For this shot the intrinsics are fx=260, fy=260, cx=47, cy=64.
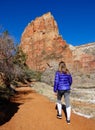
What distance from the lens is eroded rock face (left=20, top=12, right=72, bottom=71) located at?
3164 inches

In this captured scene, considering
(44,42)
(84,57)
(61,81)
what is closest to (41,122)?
(61,81)

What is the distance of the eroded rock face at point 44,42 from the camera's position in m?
80.4

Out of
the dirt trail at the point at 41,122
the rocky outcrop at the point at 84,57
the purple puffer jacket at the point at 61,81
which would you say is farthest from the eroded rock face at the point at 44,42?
the purple puffer jacket at the point at 61,81

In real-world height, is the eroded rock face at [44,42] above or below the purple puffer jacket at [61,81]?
above

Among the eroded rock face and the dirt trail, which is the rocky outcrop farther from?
the dirt trail

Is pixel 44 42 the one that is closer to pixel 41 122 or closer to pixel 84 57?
pixel 84 57

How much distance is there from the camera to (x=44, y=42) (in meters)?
81.9

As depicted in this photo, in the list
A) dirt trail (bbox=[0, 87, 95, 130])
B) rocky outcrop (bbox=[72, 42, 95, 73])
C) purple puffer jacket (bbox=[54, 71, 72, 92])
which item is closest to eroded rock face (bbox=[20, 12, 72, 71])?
rocky outcrop (bbox=[72, 42, 95, 73])

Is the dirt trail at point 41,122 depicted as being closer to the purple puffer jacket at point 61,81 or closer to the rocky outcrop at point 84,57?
the purple puffer jacket at point 61,81

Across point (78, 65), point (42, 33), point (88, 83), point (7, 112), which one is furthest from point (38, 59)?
point (7, 112)

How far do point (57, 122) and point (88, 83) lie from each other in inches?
1169

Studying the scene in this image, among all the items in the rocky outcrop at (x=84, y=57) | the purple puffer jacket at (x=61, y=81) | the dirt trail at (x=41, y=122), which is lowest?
the dirt trail at (x=41, y=122)

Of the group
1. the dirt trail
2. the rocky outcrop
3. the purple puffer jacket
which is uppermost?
the rocky outcrop

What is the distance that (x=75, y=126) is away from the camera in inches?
352
